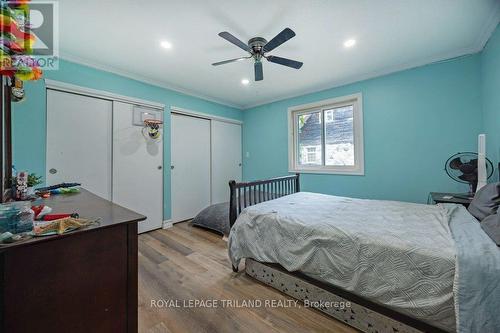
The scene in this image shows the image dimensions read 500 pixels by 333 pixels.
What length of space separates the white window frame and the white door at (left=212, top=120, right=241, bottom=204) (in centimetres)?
127

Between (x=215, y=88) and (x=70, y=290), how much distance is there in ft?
10.8

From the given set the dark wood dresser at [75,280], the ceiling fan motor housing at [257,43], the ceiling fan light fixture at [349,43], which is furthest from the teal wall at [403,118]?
the dark wood dresser at [75,280]

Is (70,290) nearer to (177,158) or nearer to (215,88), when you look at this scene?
(177,158)

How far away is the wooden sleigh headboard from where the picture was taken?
2.09 metres

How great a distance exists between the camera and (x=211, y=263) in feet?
7.15

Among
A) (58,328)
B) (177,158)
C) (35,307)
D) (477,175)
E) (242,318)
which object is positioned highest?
(177,158)

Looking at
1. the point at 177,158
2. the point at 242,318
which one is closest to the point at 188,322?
the point at 242,318

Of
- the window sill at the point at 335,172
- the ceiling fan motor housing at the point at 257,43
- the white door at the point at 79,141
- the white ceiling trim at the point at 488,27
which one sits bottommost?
the window sill at the point at 335,172

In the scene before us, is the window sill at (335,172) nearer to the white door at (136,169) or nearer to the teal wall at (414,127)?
the teal wall at (414,127)

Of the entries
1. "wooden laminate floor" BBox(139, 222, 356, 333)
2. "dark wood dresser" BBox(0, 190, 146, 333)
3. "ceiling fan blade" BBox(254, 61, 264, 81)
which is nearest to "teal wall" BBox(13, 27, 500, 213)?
"wooden laminate floor" BBox(139, 222, 356, 333)

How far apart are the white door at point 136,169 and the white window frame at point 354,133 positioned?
7.70 ft

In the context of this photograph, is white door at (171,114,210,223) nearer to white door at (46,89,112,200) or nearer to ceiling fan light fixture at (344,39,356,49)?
white door at (46,89,112,200)

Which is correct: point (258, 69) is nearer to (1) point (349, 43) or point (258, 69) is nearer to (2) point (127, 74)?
(1) point (349, 43)

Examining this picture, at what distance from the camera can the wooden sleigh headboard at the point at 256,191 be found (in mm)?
2092
